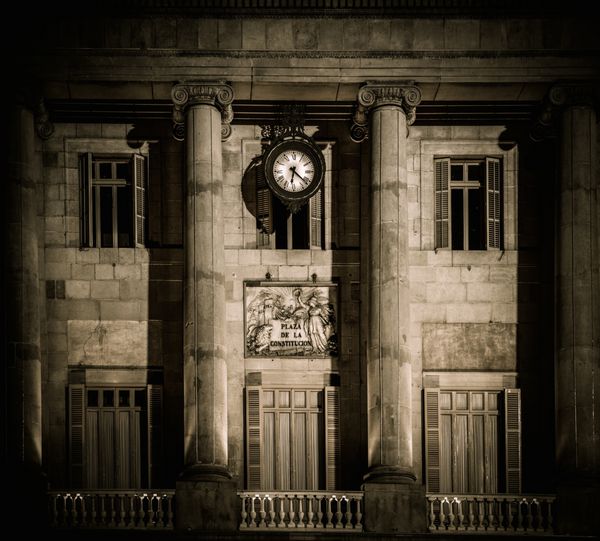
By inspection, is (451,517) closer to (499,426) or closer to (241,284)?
(499,426)

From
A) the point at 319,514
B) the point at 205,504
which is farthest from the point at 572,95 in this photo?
the point at 205,504

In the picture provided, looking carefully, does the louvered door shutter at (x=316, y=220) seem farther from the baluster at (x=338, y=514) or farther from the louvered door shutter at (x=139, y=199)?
the baluster at (x=338, y=514)

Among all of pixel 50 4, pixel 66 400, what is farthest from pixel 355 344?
pixel 50 4

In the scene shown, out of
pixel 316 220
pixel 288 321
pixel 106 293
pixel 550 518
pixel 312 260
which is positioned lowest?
pixel 550 518

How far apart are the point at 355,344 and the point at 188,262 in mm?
4894

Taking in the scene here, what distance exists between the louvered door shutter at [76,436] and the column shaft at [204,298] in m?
3.13

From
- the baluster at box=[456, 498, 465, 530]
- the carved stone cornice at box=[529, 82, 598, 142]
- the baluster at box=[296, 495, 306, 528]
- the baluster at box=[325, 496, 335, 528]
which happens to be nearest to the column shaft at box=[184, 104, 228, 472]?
the baluster at box=[296, 495, 306, 528]

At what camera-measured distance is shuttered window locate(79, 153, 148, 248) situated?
40250 millimetres

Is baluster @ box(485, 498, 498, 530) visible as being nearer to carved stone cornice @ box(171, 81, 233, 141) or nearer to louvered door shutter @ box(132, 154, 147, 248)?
louvered door shutter @ box(132, 154, 147, 248)

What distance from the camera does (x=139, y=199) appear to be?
40281 mm

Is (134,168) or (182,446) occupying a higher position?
(134,168)

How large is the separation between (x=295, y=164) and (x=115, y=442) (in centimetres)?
817

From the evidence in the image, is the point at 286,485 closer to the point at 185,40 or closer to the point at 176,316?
the point at 176,316

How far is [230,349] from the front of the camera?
1564 inches
